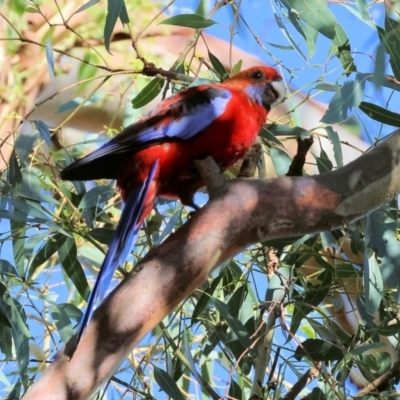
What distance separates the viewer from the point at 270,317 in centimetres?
102

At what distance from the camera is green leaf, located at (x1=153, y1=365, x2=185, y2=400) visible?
102cm

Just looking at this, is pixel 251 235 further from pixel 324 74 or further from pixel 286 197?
pixel 324 74

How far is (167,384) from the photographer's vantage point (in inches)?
→ 40.3

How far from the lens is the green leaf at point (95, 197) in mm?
1047

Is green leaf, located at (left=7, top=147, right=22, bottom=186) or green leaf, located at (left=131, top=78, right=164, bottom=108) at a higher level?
green leaf, located at (left=131, top=78, right=164, bottom=108)

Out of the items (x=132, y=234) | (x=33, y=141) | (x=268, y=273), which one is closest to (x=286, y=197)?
(x=132, y=234)

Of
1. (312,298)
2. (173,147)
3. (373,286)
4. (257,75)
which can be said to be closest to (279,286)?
(312,298)

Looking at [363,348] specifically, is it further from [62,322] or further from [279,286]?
[62,322]

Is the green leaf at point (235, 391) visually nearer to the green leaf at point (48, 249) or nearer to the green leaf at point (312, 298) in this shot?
the green leaf at point (312, 298)

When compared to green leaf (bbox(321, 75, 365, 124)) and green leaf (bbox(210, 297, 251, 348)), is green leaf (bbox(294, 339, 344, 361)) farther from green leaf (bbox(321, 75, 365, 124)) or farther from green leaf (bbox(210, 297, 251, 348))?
green leaf (bbox(321, 75, 365, 124))

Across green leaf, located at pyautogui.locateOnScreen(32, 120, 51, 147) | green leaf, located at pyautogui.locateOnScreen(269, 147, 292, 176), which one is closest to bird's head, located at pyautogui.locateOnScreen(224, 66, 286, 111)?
green leaf, located at pyautogui.locateOnScreen(269, 147, 292, 176)

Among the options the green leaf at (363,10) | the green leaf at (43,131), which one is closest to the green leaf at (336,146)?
the green leaf at (363,10)

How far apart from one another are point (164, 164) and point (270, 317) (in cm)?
27

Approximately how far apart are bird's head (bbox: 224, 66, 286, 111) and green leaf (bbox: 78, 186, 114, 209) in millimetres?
288
